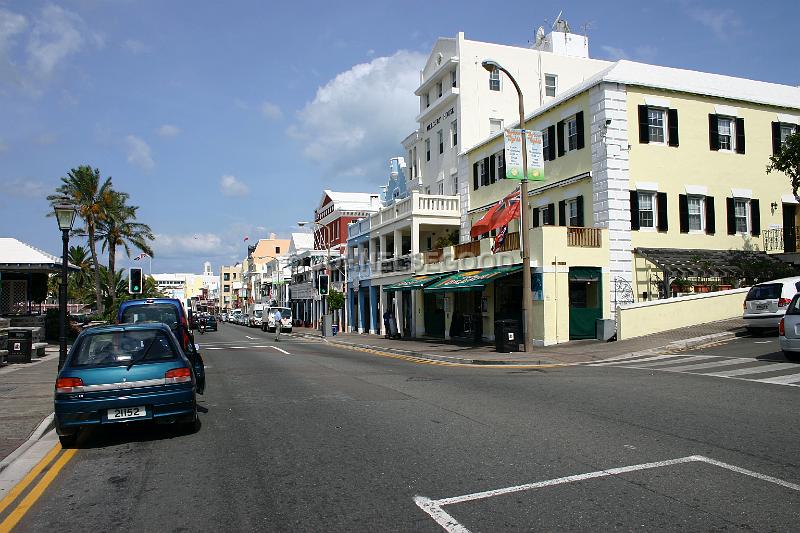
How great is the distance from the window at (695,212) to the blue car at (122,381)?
24.0m

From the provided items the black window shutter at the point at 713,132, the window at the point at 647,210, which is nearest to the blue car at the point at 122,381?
Answer: the window at the point at 647,210

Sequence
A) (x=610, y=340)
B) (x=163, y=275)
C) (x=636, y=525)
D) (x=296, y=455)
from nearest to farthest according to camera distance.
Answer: (x=636, y=525) < (x=296, y=455) < (x=610, y=340) < (x=163, y=275)

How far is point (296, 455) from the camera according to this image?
743 cm

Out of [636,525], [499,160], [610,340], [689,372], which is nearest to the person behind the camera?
[636,525]

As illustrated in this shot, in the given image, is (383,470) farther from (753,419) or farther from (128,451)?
(753,419)

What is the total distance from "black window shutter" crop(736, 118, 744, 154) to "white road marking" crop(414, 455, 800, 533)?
2542 cm

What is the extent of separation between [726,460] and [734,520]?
6.37ft

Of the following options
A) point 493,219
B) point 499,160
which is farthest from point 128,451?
point 499,160

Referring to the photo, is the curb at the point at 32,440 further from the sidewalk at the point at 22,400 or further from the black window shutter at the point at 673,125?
the black window shutter at the point at 673,125

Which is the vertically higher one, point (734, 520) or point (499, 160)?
point (499, 160)

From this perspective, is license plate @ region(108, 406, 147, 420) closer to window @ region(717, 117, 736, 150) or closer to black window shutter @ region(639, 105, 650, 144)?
black window shutter @ region(639, 105, 650, 144)

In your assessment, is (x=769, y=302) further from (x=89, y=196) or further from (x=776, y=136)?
(x=89, y=196)

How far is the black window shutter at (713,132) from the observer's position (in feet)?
90.3

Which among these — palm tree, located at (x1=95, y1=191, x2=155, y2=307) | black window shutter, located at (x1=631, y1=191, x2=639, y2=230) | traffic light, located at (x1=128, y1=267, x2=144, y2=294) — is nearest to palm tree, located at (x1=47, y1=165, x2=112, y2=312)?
palm tree, located at (x1=95, y1=191, x2=155, y2=307)
